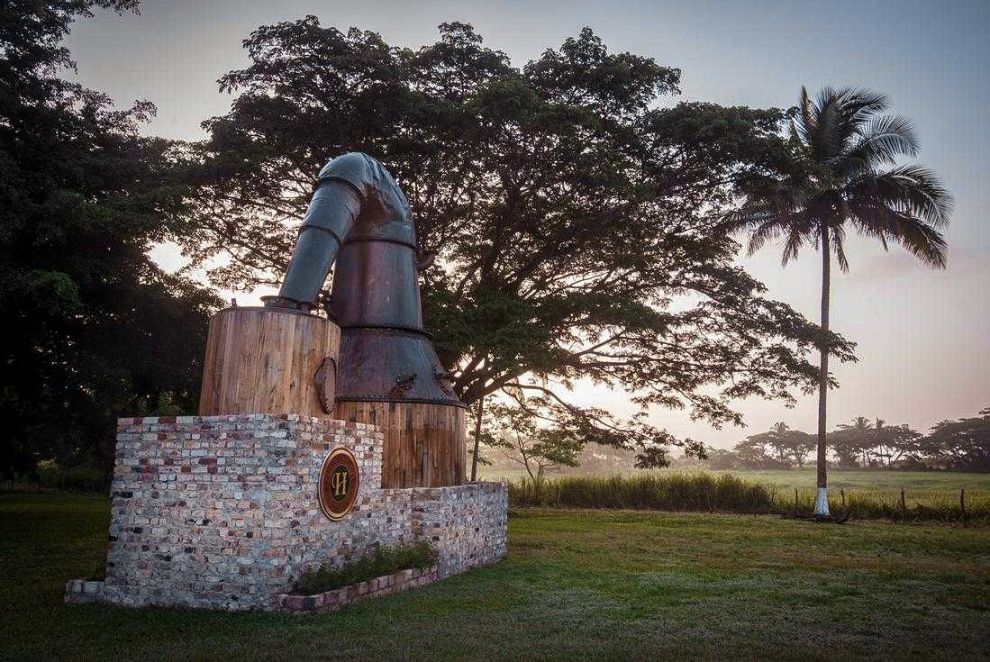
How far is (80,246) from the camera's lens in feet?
49.3

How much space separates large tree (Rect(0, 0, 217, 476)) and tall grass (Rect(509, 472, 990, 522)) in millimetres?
13824

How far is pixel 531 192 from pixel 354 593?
11.6 meters

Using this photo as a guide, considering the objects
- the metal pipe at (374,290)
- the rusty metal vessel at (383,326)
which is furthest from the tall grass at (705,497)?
the metal pipe at (374,290)

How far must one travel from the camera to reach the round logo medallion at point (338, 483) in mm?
7953

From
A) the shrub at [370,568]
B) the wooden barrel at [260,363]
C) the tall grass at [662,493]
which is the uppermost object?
the wooden barrel at [260,363]

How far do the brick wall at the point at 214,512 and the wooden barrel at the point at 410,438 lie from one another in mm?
2603

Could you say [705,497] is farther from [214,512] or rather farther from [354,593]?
[214,512]

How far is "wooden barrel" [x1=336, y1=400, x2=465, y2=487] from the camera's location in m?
10.7

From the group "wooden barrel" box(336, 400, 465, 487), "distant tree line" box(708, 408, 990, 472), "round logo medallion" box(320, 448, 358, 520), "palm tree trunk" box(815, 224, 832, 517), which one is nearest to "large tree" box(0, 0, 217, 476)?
"wooden barrel" box(336, 400, 465, 487)

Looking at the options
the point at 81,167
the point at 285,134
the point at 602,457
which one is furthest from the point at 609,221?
the point at 602,457

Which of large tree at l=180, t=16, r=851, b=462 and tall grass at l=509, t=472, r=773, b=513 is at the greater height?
large tree at l=180, t=16, r=851, b=462

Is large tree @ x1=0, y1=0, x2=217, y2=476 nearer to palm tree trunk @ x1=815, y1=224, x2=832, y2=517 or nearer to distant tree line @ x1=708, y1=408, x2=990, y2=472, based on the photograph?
palm tree trunk @ x1=815, y1=224, x2=832, y2=517

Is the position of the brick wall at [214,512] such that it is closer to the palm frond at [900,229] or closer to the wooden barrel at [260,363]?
the wooden barrel at [260,363]

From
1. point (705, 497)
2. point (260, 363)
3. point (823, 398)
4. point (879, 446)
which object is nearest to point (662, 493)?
point (705, 497)
